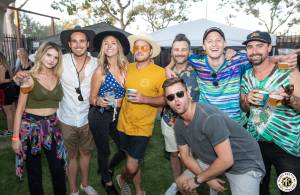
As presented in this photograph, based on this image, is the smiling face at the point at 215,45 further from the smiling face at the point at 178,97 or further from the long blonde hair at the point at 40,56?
the long blonde hair at the point at 40,56

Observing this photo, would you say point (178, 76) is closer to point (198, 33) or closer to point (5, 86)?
point (5, 86)

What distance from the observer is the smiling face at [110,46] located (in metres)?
3.58

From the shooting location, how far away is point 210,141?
2.43 meters

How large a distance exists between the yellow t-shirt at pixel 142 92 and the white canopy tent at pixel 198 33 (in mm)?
6987

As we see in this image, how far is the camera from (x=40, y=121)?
3.18 metres

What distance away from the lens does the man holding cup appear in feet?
8.79

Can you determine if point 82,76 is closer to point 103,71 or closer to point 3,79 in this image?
point 103,71

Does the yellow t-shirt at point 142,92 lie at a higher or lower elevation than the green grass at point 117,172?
higher

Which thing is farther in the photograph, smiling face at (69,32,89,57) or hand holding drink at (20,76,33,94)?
smiling face at (69,32,89,57)

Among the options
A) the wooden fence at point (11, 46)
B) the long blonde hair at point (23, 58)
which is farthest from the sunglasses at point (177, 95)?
the wooden fence at point (11, 46)

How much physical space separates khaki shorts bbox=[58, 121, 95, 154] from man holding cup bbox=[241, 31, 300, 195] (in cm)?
208

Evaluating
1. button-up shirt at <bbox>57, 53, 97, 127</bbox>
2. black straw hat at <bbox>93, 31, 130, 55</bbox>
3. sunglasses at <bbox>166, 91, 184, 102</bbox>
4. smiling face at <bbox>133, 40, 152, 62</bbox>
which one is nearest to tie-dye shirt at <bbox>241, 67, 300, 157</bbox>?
sunglasses at <bbox>166, 91, 184, 102</bbox>

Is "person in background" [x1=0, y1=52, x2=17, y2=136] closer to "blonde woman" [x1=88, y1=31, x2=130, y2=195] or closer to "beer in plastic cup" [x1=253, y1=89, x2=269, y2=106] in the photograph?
"blonde woman" [x1=88, y1=31, x2=130, y2=195]

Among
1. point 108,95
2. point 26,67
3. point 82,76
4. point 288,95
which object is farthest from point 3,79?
point 288,95
